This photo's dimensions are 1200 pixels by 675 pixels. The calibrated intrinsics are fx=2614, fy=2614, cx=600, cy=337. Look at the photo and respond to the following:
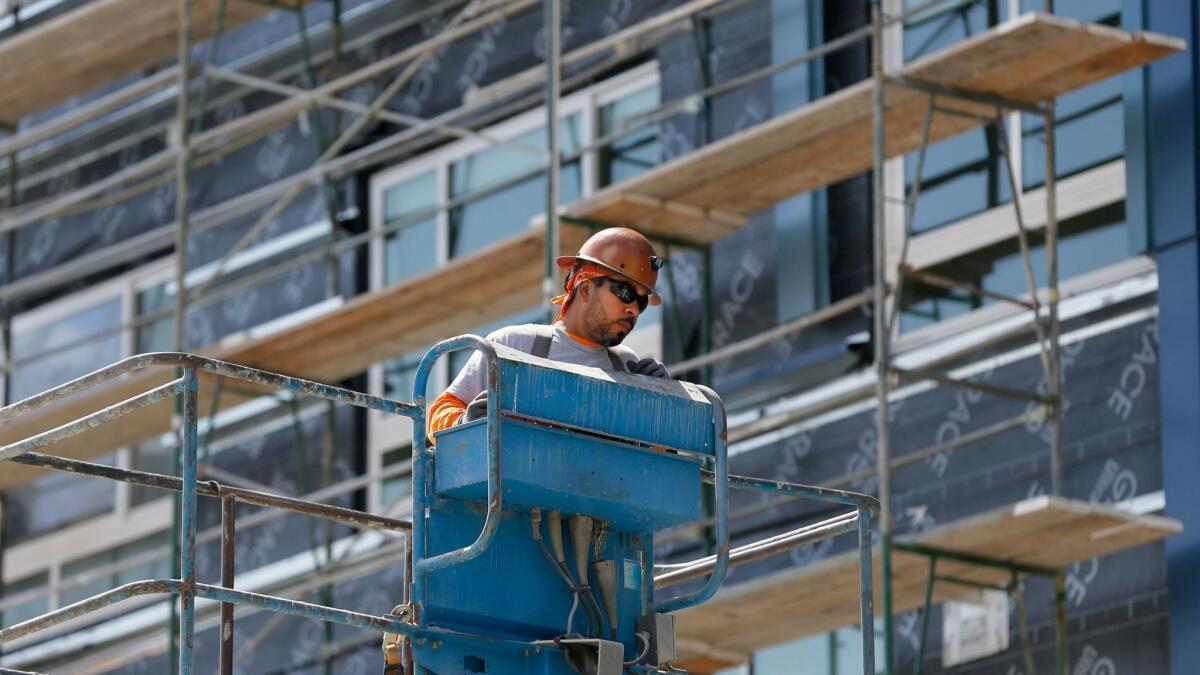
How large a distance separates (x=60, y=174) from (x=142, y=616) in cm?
416

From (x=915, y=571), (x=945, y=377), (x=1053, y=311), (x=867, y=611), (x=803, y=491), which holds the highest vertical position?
(x=1053, y=311)

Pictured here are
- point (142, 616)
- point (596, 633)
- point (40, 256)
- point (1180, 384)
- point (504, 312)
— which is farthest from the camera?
point (40, 256)

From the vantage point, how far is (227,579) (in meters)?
8.52

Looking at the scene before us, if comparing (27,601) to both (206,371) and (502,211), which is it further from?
(206,371)

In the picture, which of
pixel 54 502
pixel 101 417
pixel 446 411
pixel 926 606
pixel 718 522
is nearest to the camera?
pixel 101 417

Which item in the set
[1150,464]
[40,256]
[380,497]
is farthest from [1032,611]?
[40,256]

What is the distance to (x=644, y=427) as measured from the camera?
8203mm

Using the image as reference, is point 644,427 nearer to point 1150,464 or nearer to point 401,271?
point 1150,464

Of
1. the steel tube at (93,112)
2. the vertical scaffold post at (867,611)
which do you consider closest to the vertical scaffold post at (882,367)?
the vertical scaffold post at (867,611)

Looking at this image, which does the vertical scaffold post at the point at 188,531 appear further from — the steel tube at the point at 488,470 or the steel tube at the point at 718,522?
the steel tube at the point at 718,522

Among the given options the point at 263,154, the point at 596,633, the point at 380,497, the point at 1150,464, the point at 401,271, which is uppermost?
the point at 263,154

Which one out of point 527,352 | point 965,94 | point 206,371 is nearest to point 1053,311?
point 965,94

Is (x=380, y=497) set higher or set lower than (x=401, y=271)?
lower

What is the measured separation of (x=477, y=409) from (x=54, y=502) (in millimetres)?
14073
